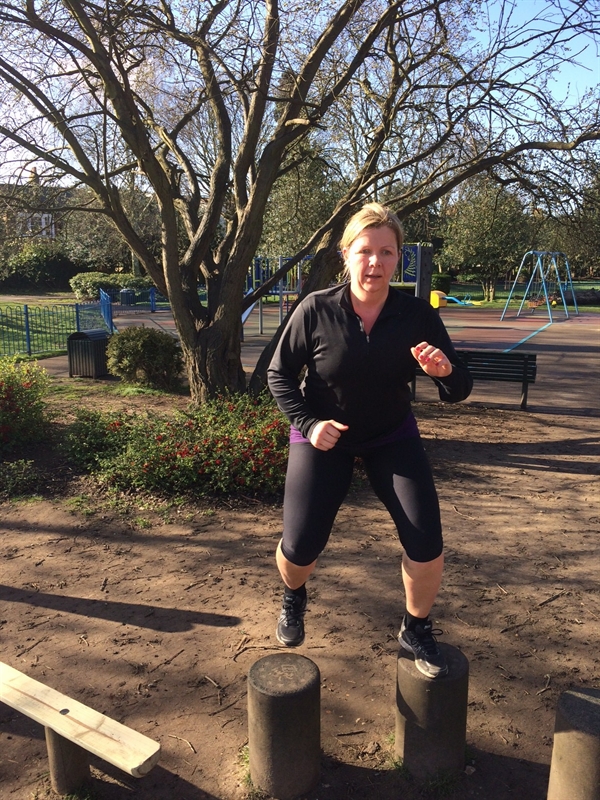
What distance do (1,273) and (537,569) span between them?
8.68 meters

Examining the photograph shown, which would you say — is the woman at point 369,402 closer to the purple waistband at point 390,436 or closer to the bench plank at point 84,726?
the purple waistband at point 390,436

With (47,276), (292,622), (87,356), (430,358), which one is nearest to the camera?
(430,358)

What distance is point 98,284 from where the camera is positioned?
3186 cm

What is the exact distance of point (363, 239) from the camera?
254cm

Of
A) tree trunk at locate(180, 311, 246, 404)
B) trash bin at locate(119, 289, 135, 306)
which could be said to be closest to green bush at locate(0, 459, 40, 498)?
tree trunk at locate(180, 311, 246, 404)

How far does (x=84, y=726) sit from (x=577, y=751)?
5.28ft

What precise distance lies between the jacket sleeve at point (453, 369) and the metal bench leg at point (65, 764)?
A: 6.14 feet

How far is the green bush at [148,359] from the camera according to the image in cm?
1048

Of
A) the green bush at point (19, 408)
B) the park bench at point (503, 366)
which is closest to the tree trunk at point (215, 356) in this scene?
the green bush at point (19, 408)

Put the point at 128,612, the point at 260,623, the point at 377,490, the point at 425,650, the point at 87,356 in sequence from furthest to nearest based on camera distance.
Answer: the point at 87,356
the point at 128,612
the point at 260,623
the point at 377,490
the point at 425,650

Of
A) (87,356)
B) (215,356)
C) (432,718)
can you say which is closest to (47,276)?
(87,356)

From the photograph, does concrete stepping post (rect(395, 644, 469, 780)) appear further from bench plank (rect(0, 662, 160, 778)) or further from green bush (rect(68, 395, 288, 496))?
green bush (rect(68, 395, 288, 496))

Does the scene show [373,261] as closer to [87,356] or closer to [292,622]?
[292,622]

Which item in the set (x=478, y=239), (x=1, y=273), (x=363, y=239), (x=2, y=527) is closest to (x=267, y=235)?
(x=478, y=239)
